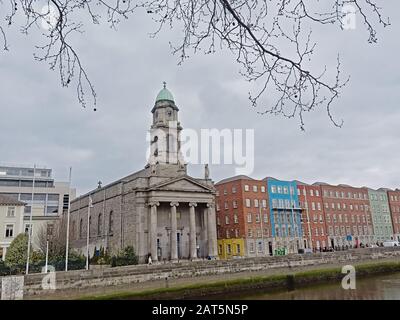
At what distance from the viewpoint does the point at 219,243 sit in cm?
5919

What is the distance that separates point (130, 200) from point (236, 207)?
1963cm

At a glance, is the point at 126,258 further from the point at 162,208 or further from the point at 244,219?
the point at 244,219

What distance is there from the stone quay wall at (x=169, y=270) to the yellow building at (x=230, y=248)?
1698 centimetres

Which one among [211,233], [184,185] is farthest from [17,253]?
[211,233]

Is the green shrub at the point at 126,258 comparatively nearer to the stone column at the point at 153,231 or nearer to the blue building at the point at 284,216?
the stone column at the point at 153,231

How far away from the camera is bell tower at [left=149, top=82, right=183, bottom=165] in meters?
48.7

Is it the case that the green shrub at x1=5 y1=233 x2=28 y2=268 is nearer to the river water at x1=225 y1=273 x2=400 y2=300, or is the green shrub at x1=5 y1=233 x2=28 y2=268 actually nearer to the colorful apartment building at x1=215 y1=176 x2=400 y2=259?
the river water at x1=225 y1=273 x2=400 y2=300

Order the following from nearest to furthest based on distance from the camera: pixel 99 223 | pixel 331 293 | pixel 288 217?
pixel 331 293 < pixel 99 223 < pixel 288 217

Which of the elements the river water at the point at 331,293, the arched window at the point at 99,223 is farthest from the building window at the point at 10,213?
the river water at the point at 331,293

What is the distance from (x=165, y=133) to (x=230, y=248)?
22.0 meters

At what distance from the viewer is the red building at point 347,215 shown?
6638 cm

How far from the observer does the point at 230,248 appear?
56.8 metres
